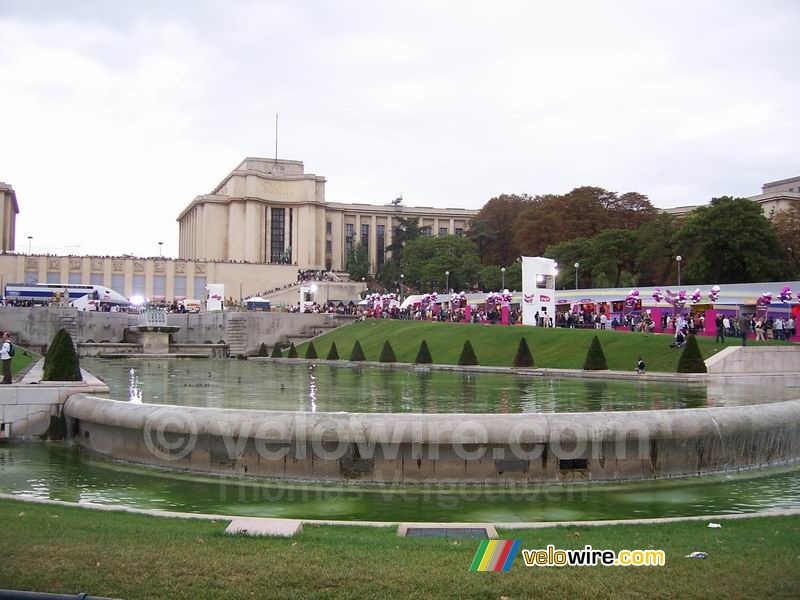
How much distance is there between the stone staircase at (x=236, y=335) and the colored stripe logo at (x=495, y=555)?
58.9 m

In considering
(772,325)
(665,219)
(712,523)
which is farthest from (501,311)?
(712,523)

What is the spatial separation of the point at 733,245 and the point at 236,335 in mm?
39239

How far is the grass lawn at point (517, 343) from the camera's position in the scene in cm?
3191

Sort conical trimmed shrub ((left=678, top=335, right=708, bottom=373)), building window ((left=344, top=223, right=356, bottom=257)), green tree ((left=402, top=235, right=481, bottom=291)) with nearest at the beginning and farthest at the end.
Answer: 1. conical trimmed shrub ((left=678, top=335, right=708, bottom=373))
2. green tree ((left=402, top=235, right=481, bottom=291))
3. building window ((left=344, top=223, right=356, bottom=257))

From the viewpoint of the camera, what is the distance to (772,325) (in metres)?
38.3

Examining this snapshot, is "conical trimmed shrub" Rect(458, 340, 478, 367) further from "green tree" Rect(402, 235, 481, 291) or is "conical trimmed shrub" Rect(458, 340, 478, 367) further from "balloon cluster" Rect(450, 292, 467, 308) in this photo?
"green tree" Rect(402, 235, 481, 291)

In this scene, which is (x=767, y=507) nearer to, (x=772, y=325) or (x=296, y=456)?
(x=296, y=456)

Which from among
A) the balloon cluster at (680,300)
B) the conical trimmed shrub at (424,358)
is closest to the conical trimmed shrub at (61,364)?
the conical trimmed shrub at (424,358)

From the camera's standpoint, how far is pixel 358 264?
116 metres

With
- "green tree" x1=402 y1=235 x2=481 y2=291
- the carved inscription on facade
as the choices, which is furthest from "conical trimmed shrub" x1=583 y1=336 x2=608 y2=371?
the carved inscription on facade

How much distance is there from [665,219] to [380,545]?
236 feet

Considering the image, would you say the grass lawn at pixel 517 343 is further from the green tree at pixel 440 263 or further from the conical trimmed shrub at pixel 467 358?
the green tree at pixel 440 263

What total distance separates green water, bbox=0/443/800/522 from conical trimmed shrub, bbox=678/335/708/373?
50.3 feet

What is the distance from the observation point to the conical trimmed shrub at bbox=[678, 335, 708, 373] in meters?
27.2
